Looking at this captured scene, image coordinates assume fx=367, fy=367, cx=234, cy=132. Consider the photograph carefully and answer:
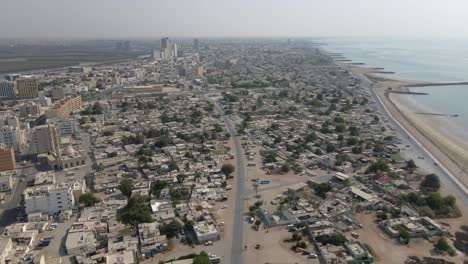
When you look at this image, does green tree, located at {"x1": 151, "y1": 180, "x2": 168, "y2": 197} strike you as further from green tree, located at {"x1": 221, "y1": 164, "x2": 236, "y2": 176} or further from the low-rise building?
the low-rise building

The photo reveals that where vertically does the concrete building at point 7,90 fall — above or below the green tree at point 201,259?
above

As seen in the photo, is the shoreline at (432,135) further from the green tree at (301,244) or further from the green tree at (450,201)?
the green tree at (301,244)

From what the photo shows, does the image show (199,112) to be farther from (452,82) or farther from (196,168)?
(452,82)

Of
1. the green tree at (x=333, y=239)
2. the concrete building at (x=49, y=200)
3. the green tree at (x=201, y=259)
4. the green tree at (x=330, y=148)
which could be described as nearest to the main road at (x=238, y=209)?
the green tree at (x=201, y=259)

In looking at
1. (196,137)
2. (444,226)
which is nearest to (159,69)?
(196,137)

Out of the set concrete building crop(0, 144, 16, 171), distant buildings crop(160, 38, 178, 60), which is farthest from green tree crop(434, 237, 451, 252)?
distant buildings crop(160, 38, 178, 60)
